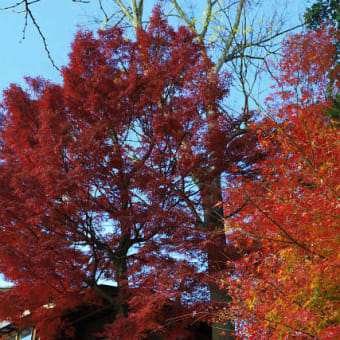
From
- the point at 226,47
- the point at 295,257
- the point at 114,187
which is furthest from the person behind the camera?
the point at 226,47

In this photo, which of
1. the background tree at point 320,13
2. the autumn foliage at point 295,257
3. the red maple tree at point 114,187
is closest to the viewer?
Answer: the autumn foliage at point 295,257

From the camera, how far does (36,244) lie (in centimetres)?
823

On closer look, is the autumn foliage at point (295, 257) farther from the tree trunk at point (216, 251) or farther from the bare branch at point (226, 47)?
the bare branch at point (226, 47)

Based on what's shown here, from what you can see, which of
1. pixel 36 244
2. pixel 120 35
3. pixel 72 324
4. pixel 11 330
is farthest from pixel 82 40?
pixel 11 330

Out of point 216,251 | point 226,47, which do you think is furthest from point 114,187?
point 226,47

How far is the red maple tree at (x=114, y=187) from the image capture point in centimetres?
824

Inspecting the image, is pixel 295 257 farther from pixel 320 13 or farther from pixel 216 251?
pixel 320 13

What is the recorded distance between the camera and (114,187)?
9.29 m

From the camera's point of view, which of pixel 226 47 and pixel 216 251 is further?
pixel 226 47

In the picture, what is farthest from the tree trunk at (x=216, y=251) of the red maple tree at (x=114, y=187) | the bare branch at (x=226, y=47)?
the bare branch at (x=226, y=47)

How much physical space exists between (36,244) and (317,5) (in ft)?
40.2

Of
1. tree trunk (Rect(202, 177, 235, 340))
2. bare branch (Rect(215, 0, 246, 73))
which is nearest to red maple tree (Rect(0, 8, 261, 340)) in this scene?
tree trunk (Rect(202, 177, 235, 340))

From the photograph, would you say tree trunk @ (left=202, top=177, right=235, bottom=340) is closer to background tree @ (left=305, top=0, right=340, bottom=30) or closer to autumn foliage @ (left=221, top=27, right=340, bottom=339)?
autumn foliage @ (left=221, top=27, right=340, bottom=339)

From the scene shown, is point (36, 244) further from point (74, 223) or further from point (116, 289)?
point (116, 289)
